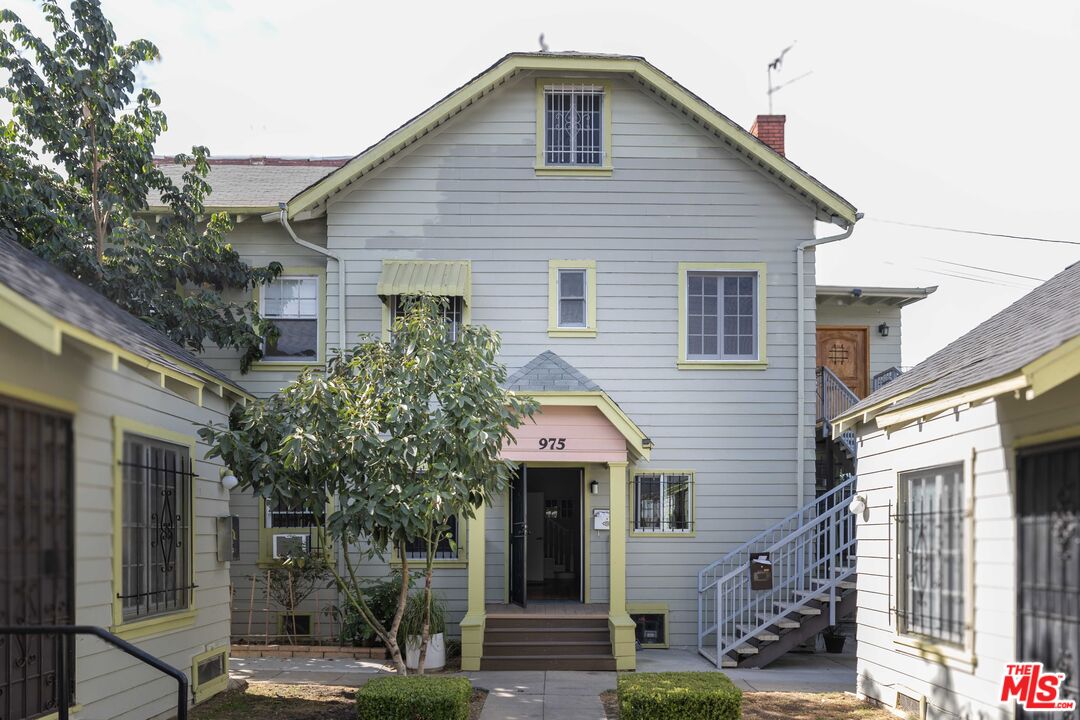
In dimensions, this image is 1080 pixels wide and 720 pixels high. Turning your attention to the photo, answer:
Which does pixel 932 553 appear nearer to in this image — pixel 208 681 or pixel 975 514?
pixel 975 514

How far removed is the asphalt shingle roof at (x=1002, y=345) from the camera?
24.1 ft

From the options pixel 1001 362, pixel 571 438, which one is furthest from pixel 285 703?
pixel 1001 362

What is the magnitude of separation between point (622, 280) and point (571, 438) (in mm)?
2921

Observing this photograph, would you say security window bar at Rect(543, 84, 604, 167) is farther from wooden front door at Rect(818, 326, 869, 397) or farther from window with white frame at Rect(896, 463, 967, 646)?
window with white frame at Rect(896, 463, 967, 646)

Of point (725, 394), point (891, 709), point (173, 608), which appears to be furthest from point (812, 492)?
point (173, 608)

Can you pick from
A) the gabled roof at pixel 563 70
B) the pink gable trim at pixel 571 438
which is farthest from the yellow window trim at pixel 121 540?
the gabled roof at pixel 563 70

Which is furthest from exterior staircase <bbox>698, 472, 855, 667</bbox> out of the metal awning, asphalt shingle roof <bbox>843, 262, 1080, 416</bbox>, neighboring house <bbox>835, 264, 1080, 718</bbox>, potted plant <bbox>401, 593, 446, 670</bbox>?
the metal awning

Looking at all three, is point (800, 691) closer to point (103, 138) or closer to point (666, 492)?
point (666, 492)

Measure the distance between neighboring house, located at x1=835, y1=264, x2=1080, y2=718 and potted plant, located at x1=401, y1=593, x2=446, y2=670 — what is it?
5.27 metres

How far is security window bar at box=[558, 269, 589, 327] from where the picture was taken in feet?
50.2

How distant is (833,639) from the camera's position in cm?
1509

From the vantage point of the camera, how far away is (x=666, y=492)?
1520 centimetres

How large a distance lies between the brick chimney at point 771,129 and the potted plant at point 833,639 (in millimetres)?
7979

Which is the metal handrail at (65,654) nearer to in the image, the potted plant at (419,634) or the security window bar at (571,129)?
the potted plant at (419,634)
